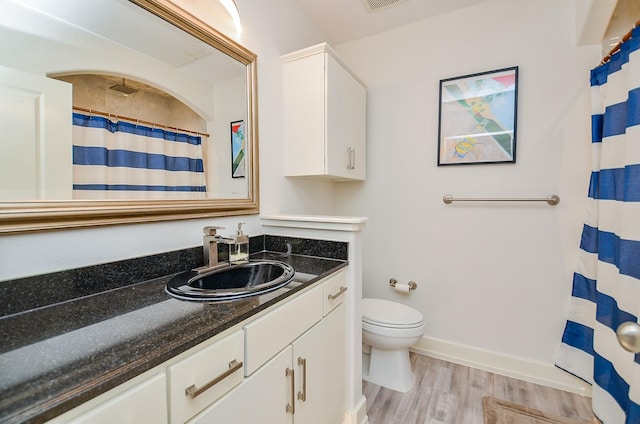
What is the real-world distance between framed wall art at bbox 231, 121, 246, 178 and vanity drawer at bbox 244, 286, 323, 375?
0.76 meters

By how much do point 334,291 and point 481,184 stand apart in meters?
1.34

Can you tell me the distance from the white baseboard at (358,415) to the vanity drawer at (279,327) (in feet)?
2.08

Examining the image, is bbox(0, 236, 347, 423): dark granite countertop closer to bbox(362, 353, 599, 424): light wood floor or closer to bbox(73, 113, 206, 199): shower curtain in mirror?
bbox(73, 113, 206, 199): shower curtain in mirror

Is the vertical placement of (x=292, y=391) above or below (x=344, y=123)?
below

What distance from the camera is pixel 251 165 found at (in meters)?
1.52

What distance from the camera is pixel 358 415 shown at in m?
1.41

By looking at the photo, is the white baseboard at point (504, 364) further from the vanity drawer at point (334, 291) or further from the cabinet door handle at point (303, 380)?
the cabinet door handle at point (303, 380)

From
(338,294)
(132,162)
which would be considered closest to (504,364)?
(338,294)

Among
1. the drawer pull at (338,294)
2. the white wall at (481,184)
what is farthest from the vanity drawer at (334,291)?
the white wall at (481,184)

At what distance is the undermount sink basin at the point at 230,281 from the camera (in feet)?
2.87

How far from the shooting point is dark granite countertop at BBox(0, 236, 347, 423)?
45cm

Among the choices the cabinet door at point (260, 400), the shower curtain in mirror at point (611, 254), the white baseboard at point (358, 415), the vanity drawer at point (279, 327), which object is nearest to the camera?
the cabinet door at point (260, 400)

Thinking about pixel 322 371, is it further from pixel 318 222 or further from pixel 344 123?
pixel 344 123

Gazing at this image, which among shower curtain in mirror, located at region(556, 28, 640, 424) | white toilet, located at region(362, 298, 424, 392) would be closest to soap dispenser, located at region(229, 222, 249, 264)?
white toilet, located at region(362, 298, 424, 392)
